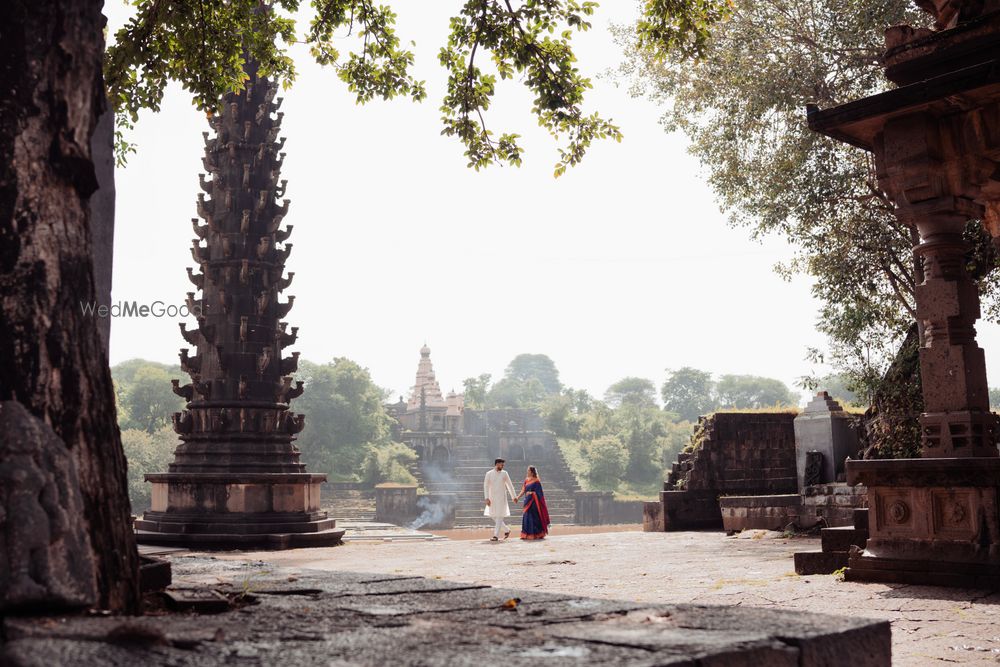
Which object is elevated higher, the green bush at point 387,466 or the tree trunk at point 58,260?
the tree trunk at point 58,260

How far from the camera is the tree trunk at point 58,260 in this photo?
2346 mm

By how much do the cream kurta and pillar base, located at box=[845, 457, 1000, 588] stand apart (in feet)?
29.1

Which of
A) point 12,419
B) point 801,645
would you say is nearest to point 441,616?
point 801,645

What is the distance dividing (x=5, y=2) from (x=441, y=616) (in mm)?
2056

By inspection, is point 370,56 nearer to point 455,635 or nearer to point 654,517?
point 455,635

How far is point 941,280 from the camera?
272 inches

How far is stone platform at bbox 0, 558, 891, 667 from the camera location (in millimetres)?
1768

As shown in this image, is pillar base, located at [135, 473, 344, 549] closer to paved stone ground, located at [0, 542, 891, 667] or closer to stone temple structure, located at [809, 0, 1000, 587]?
stone temple structure, located at [809, 0, 1000, 587]

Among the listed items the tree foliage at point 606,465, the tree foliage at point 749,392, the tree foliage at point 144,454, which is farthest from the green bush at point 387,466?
the tree foliage at point 749,392

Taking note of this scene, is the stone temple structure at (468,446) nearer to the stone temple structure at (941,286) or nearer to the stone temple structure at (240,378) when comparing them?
the stone temple structure at (240,378)

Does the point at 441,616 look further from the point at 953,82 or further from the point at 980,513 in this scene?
the point at 953,82

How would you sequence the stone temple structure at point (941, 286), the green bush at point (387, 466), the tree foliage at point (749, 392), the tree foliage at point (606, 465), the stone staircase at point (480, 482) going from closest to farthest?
the stone temple structure at point (941, 286)
the stone staircase at point (480, 482)
the green bush at point (387, 466)
the tree foliage at point (606, 465)
the tree foliage at point (749, 392)

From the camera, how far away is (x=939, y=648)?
14.4ft

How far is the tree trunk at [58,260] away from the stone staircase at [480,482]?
49.7 meters
